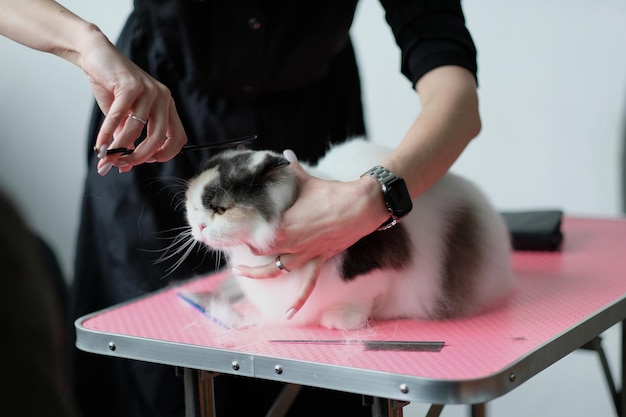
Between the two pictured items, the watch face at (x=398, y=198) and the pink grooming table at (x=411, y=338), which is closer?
the pink grooming table at (x=411, y=338)

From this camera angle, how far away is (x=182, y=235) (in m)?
0.95

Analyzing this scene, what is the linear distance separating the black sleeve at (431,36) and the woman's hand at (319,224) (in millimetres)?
237

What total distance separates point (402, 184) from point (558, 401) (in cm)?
125

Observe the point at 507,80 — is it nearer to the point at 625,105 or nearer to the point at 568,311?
the point at 625,105

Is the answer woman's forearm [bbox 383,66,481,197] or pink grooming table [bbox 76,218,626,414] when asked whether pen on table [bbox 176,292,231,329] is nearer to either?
pink grooming table [bbox 76,218,626,414]

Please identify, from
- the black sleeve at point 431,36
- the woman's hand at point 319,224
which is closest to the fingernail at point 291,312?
the woman's hand at point 319,224

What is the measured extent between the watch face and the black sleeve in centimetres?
22

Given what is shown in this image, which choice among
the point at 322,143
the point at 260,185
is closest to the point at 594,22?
the point at 322,143

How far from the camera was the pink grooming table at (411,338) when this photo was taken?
75 cm

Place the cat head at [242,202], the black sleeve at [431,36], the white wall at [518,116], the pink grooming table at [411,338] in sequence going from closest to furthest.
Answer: the pink grooming table at [411,338] < the cat head at [242,202] < the black sleeve at [431,36] < the white wall at [518,116]

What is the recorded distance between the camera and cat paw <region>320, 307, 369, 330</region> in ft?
3.00

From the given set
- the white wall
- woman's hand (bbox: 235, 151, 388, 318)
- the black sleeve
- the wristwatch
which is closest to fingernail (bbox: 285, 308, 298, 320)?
woman's hand (bbox: 235, 151, 388, 318)

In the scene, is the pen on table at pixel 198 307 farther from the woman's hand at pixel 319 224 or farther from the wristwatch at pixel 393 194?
the wristwatch at pixel 393 194

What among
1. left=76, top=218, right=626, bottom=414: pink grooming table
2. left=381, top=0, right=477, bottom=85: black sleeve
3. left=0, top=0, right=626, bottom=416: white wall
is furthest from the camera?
left=0, top=0, right=626, bottom=416: white wall
